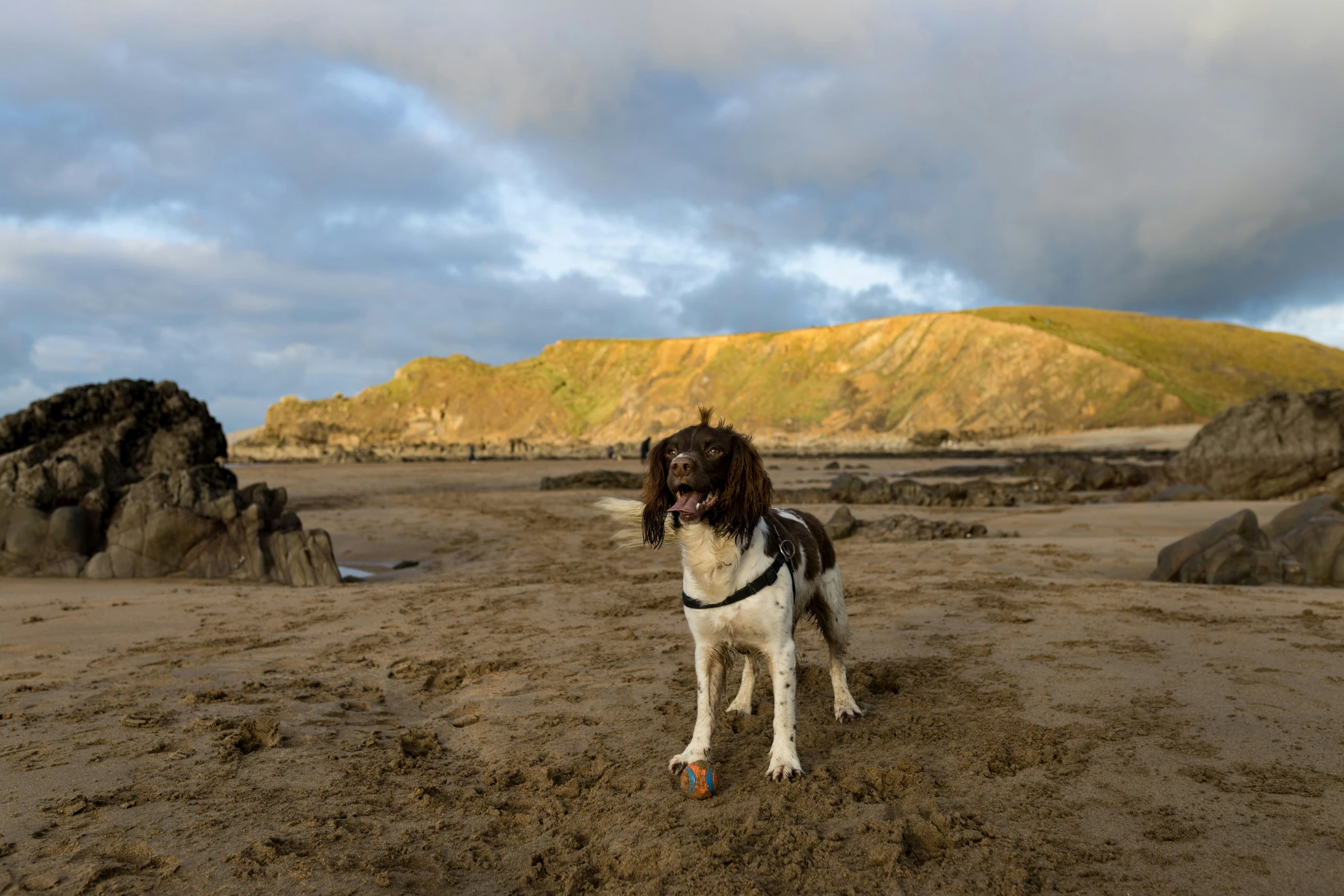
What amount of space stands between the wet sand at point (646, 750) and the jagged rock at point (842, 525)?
4852mm

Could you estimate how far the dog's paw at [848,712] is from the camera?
13.8 feet

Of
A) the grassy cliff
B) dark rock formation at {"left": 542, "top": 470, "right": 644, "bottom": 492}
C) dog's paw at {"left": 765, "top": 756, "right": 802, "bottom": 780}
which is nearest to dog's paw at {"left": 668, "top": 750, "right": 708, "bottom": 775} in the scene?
dog's paw at {"left": 765, "top": 756, "right": 802, "bottom": 780}

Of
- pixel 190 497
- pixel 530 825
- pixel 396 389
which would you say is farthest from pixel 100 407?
pixel 396 389

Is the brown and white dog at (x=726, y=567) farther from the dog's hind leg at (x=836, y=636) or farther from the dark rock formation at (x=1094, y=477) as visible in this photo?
the dark rock formation at (x=1094, y=477)

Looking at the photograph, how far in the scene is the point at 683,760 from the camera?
354 cm

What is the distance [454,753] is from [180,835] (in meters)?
1.32

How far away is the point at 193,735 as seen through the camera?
3697 millimetres

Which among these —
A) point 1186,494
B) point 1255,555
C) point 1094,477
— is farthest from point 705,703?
point 1094,477

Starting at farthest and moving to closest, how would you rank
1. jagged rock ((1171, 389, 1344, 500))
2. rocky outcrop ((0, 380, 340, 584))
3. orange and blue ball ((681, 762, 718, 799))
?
1. jagged rock ((1171, 389, 1344, 500))
2. rocky outcrop ((0, 380, 340, 584))
3. orange and blue ball ((681, 762, 718, 799))

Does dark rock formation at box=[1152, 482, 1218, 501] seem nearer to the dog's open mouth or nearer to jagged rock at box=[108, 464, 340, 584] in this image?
the dog's open mouth

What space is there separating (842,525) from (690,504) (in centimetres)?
936

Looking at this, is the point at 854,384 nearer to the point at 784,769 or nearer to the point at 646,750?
the point at 646,750

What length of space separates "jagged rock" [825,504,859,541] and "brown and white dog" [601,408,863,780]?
28.2 ft

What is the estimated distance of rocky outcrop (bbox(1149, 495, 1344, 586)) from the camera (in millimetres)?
7344
